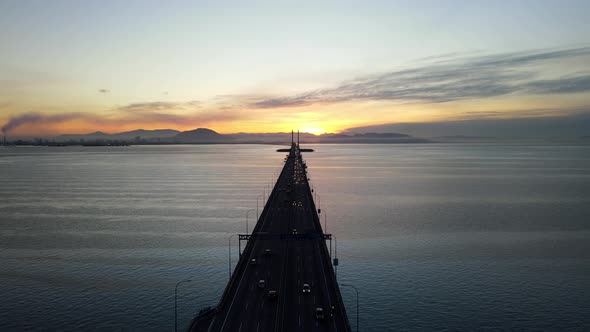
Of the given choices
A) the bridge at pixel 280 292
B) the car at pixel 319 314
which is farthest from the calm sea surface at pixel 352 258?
the car at pixel 319 314

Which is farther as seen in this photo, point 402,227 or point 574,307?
point 402,227

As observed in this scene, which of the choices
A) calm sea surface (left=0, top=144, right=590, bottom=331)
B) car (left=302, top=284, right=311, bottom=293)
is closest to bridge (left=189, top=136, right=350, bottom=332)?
car (left=302, top=284, right=311, bottom=293)

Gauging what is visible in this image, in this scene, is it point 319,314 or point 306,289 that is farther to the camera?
point 306,289

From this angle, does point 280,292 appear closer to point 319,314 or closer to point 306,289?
point 306,289

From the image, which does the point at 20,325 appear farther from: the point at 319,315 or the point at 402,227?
the point at 402,227

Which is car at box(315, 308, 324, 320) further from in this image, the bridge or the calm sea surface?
the calm sea surface

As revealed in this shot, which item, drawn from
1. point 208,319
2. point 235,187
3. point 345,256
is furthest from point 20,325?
point 235,187

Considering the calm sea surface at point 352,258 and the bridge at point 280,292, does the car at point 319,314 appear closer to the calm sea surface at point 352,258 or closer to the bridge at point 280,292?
the bridge at point 280,292

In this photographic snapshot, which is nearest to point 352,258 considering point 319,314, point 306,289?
point 306,289
